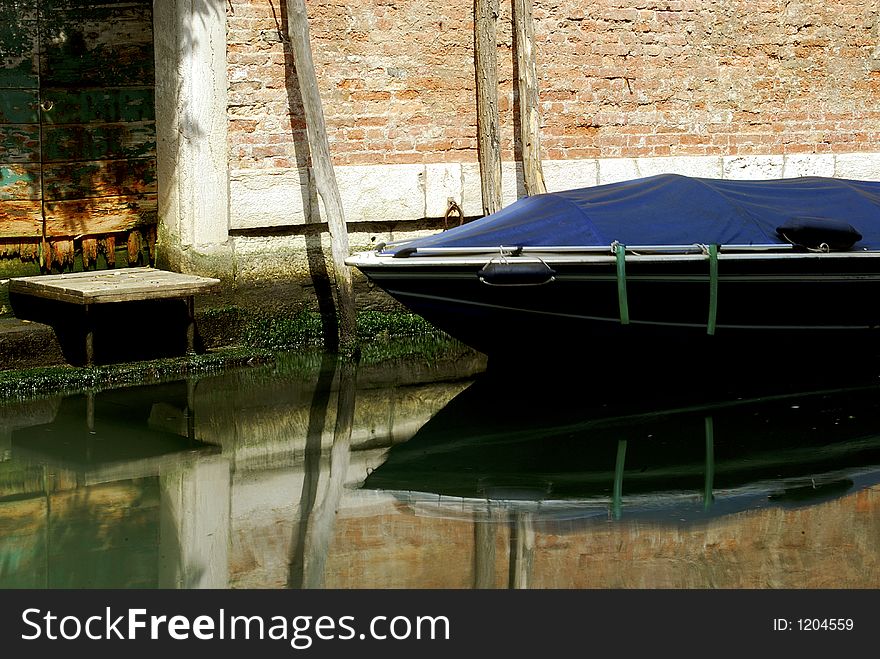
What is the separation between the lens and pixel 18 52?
765 centimetres

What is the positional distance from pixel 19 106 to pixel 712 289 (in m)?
Result: 4.29

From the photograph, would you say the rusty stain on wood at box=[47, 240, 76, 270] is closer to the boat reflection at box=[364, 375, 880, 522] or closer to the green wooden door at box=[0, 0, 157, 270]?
the green wooden door at box=[0, 0, 157, 270]

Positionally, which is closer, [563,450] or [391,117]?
[563,450]

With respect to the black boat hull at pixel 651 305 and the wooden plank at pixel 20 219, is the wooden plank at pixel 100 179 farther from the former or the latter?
the black boat hull at pixel 651 305

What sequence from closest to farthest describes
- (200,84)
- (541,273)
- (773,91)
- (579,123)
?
(541,273) → (200,84) → (579,123) → (773,91)

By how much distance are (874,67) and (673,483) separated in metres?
6.05

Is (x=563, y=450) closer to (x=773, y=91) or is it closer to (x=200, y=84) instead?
(x=200, y=84)

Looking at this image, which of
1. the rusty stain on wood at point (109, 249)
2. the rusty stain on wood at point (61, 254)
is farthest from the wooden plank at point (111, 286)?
the rusty stain on wood at point (109, 249)

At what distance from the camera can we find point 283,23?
809 cm

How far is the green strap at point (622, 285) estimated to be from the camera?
21.9 feet

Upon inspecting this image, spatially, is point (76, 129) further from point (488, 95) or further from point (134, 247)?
point (488, 95)

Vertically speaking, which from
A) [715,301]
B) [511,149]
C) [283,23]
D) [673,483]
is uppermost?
[283,23]

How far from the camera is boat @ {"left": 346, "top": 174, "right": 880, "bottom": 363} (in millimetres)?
6715

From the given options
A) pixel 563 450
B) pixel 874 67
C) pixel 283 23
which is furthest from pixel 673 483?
pixel 874 67
